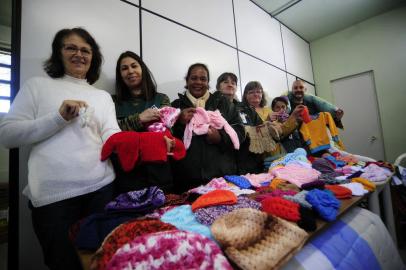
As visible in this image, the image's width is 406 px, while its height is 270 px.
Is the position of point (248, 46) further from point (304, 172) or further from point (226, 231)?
point (226, 231)

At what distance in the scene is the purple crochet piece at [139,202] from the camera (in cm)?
74

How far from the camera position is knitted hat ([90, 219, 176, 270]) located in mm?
488

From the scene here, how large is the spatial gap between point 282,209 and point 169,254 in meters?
0.45

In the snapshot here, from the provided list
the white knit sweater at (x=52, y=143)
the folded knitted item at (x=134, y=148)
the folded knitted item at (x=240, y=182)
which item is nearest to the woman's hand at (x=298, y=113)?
the folded knitted item at (x=240, y=182)

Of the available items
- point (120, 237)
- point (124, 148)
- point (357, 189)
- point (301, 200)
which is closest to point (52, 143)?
point (124, 148)

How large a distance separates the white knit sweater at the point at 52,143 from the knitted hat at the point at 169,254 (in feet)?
1.75

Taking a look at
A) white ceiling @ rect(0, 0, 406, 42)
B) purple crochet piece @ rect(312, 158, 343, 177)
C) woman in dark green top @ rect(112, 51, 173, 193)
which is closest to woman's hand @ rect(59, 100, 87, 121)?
woman in dark green top @ rect(112, 51, 173, 193)

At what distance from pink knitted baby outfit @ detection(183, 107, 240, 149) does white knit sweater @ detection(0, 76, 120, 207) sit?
582 millimetres

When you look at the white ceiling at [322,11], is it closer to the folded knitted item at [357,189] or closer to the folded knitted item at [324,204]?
the folded knitted item at [357,189]

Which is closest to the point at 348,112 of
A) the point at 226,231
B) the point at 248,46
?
the point at 248,46

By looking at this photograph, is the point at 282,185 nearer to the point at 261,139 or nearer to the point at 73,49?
the point at 261,139

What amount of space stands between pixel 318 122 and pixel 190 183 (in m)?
1.81

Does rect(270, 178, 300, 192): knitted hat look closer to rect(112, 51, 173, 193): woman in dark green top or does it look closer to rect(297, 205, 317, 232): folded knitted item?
rect(297, 205, 317, 232): folded knitted item

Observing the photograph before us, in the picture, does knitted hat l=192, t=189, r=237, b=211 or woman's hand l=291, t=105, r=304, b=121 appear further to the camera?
woman's hand l=291, t=105, r=304, b=121
